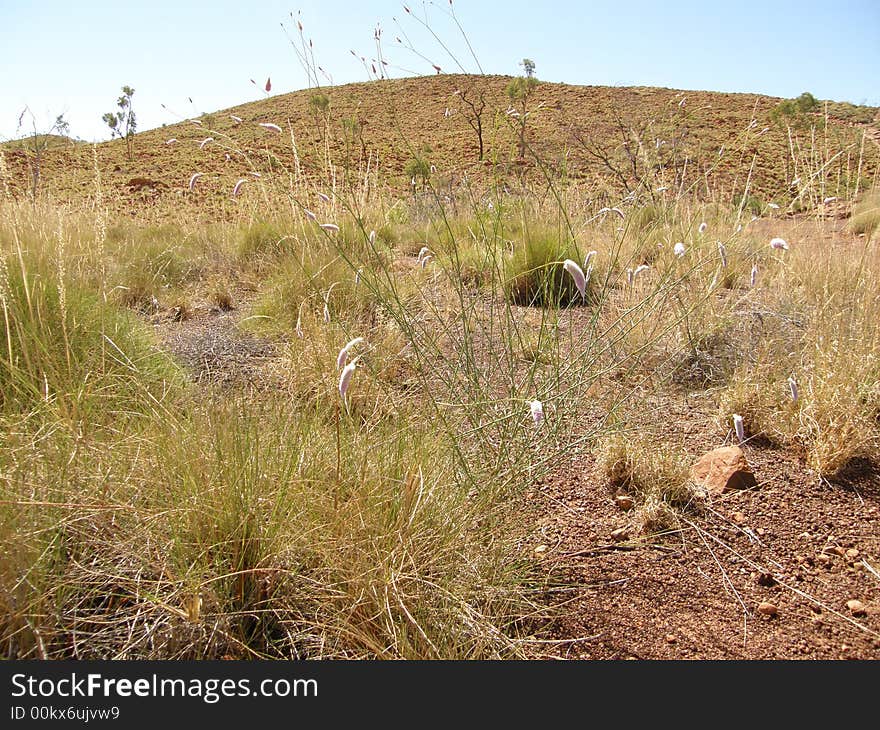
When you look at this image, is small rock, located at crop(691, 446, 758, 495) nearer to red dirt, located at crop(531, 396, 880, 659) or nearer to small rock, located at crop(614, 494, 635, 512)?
red dirt, located at crop(531, 396, 880, 659)

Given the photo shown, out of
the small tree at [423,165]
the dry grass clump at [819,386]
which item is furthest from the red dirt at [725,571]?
the small tree at [423,165]

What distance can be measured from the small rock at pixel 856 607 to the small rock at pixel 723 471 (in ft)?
1.44

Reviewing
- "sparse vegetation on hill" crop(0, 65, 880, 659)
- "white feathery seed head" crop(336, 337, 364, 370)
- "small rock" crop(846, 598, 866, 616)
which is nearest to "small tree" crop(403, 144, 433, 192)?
"sparse vegetation on hill" crop(0, 65, 880, 659)

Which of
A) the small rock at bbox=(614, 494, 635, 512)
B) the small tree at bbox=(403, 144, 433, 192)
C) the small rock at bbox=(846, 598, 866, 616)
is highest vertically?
the small tree at bbox=(403, 144, 433, 192)

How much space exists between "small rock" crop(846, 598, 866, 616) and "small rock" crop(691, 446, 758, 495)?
44cm

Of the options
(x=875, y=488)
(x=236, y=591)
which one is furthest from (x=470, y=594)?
(x=875, y=488)

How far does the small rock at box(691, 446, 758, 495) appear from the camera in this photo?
1.72m

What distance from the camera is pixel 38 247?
2775 millimetres

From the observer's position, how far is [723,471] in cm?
175

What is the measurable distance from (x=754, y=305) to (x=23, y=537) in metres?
3.24

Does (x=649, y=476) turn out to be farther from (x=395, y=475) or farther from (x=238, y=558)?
(x=238, y=558)

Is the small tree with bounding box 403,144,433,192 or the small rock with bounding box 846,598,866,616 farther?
the small tree with bounding box 403,144,433,192

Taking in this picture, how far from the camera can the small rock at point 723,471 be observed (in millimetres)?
1716

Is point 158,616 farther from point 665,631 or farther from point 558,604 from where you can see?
point 665,631
